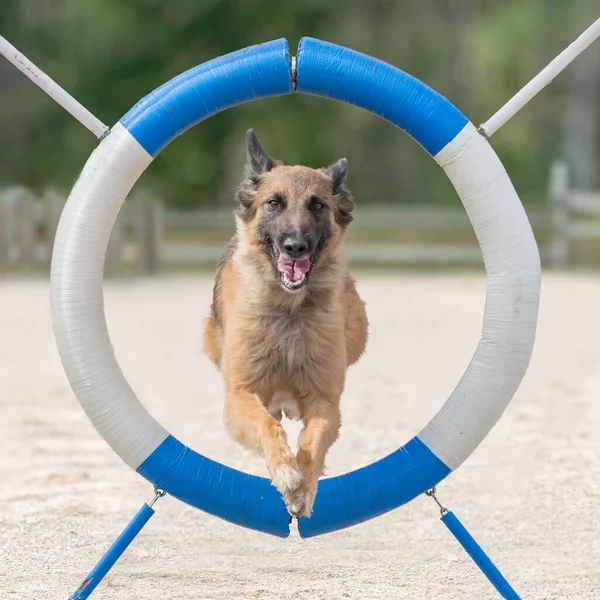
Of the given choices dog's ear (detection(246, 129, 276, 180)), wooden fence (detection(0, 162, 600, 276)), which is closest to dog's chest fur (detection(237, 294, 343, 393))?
dog's ear (detection(246, 129, 276, 180))

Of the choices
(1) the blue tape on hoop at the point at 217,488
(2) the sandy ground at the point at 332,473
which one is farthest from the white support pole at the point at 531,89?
(2) the sandy ground at the point at 332,473

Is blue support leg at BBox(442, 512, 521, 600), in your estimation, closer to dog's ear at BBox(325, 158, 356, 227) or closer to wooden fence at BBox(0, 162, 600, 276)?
dog's ear at BBox(325, 158, 356, 227)

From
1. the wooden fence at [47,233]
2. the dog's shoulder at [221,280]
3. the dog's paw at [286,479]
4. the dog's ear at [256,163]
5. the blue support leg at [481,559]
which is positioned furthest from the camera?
the wooden fence at [47,233]

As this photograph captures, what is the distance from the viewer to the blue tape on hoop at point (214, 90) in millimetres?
4375

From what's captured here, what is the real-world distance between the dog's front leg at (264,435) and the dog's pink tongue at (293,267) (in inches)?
22.9

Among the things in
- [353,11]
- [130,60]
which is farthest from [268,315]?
[353,11]

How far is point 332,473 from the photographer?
21.2ft

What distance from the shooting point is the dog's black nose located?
4.22 m

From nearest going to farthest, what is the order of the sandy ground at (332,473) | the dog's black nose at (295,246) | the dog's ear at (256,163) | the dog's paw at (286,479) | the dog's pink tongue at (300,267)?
the dog's paw at (286,479)
the dog's black nose at (295,246)
the dog's pink tongue at (300,267)
the dog's ear at (256,163)
the sandy ground at (332,473)

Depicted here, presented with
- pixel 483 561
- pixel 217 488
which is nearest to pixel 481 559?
pixel 483 561

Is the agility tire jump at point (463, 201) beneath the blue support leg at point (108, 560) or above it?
above

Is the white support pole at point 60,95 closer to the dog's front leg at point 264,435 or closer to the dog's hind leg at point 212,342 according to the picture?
the dog's hind leg at point 212,342

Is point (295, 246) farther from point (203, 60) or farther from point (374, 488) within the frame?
point (203, 60)

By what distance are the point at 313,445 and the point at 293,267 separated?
28.8 inches
